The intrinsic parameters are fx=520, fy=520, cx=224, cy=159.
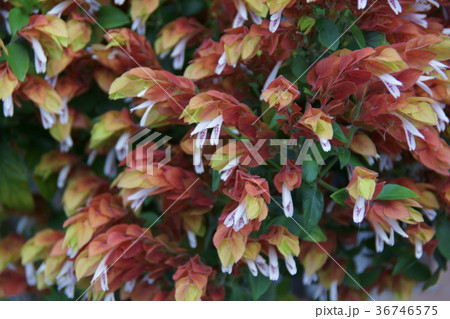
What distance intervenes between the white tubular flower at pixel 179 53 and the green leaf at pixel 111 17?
0.35ft

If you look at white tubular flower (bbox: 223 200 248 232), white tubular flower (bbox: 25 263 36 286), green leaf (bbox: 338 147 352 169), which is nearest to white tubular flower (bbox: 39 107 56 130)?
white tubular flower (bbox: 25 263 36 286)

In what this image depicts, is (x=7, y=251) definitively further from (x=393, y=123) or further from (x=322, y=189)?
(x=393, y=123)

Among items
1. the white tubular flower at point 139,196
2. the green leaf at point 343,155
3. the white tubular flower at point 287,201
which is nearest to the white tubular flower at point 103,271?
the white tubular flower at point 139,196

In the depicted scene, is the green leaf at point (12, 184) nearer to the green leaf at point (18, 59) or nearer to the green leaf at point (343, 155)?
the green leaf at point (18, 59)

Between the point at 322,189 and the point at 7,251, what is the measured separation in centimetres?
69

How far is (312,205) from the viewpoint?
31.9 inches

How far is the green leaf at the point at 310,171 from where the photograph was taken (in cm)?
78

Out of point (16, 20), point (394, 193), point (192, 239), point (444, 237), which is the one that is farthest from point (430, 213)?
point (16, 20)

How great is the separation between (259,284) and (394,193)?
269 mm

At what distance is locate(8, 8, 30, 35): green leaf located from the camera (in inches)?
35.4

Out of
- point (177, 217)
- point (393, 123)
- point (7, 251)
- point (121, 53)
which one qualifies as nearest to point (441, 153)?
point (393, 123)

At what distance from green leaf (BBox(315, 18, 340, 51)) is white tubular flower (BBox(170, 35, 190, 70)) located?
303 millimetres

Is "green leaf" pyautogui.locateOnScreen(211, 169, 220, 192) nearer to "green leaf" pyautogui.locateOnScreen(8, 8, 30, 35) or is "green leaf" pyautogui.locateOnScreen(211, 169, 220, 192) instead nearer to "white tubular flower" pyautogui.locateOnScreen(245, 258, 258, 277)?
"white tubular flower" pyautogui.locateOnScreen(245, 258, 258, 277)

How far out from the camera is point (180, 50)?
1025mm
